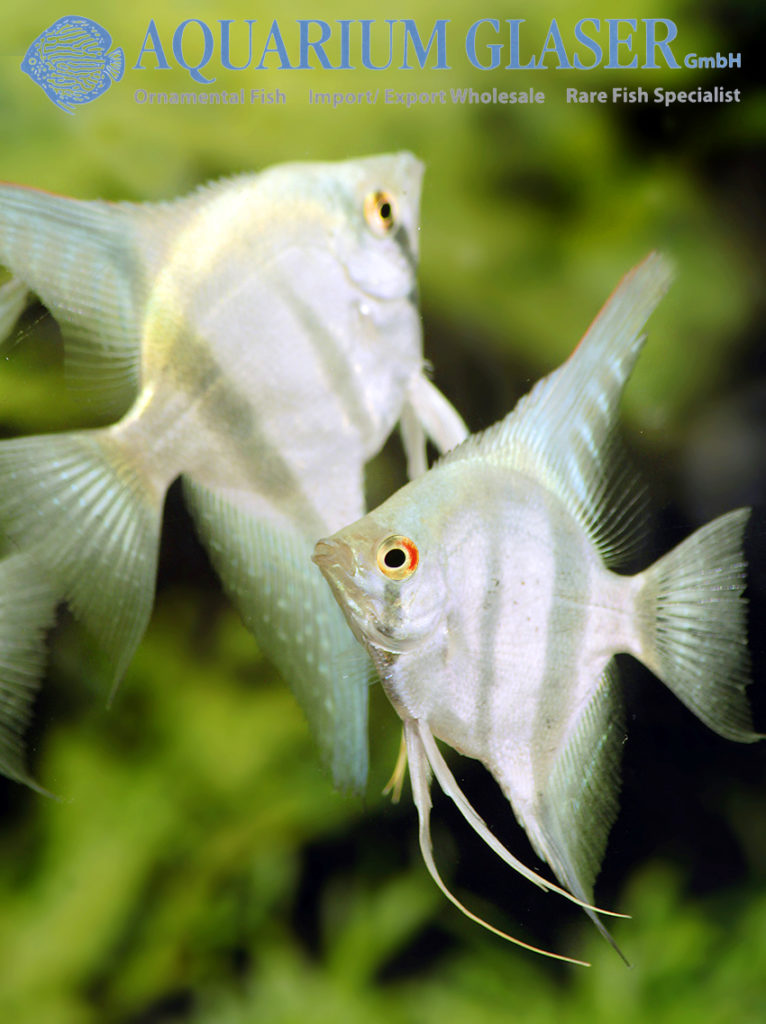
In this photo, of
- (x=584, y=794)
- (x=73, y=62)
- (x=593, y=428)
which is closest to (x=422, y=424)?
(x=593, y=428)

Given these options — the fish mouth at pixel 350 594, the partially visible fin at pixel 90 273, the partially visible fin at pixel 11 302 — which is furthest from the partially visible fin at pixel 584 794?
the partially visible fin at pixel 11 302

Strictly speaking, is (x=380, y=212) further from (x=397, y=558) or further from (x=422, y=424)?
(x=397, y=558)

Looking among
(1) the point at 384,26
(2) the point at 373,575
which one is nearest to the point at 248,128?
(1) the point at 384,26

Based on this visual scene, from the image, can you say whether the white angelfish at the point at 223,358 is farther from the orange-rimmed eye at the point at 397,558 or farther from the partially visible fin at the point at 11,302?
the orange-rimmed eye at the point at 397,558

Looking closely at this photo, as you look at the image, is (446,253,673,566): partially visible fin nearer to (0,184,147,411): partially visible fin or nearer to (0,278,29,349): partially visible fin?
(0,184,147,411): partially visible fin

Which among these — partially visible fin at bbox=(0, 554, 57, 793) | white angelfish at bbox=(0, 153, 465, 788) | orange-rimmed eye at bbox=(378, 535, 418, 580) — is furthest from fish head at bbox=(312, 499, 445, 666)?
partially visible fin at bbox=(0, 554, 57, 793)
